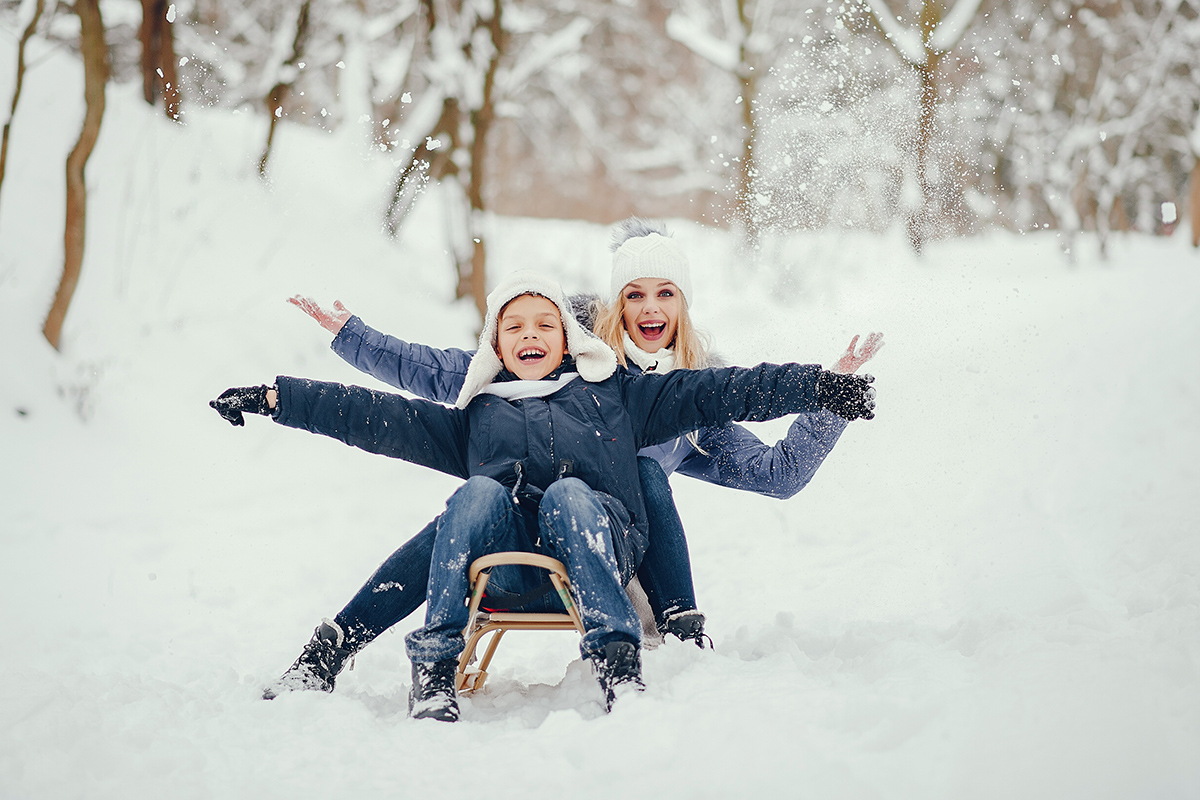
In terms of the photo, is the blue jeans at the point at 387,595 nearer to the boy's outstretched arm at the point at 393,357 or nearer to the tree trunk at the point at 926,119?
the boy's outstretched arm at the point at 393,357

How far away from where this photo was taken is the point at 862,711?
1.78 m

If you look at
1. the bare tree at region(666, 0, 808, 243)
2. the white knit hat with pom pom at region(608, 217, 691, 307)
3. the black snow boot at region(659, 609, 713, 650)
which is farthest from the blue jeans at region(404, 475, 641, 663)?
the bare tree at region(666, 0, 808, 243)

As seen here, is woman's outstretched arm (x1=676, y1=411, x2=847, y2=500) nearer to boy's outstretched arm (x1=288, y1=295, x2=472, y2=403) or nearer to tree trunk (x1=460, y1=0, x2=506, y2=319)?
boy's outstretched arm (x1=288, y1=295, x2=472, y2=403)

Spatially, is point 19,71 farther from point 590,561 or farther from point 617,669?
point 617,669

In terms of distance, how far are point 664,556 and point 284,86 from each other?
6771 mm

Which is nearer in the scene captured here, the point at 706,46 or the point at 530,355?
the point at 530,355

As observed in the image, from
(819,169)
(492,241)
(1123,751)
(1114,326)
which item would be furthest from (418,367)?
(819,169)

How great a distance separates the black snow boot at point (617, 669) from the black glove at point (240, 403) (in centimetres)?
95

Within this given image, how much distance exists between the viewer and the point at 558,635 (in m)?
3.40

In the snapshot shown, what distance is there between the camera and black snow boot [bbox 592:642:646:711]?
2033mm

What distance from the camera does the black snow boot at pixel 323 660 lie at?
2.33m

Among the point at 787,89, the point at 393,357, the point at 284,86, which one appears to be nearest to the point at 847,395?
the point at 393,357

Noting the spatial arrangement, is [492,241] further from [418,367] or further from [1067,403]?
[418,367]

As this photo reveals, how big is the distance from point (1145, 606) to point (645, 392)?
141cm
